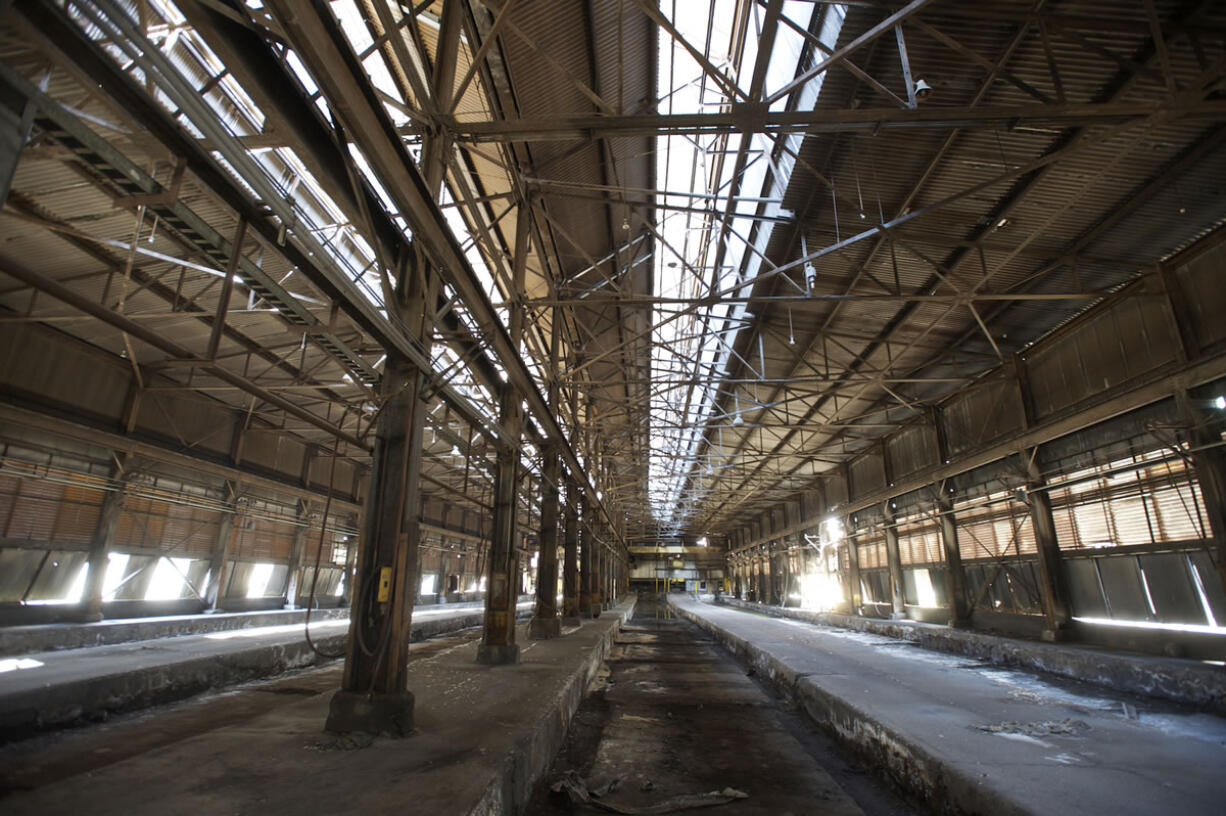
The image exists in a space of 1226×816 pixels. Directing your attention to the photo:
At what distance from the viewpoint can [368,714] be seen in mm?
4879

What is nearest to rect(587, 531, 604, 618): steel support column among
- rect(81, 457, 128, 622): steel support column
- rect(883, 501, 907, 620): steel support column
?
rect(883, 501, 907, 620): steel support column

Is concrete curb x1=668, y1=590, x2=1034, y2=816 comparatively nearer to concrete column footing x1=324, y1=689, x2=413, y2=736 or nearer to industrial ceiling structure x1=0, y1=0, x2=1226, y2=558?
concrete column footing x1=324, y1=689, x2=413, y2=736

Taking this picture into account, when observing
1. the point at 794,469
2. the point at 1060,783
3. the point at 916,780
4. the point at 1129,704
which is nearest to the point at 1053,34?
the point at 1060,783

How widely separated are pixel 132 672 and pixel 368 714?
19.8 ft

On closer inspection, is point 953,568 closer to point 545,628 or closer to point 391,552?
point 545,628

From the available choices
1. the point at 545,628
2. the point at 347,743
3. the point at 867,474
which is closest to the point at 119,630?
the point at 545,628

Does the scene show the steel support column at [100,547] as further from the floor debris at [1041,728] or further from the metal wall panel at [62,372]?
the floor debris at [1041,728]

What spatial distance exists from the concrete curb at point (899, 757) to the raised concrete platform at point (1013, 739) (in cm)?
1

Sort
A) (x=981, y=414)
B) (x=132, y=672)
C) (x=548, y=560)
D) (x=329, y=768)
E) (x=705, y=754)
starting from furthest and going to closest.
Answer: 1. (x=981, y=414)
2. (x=548, y=560)
3. (x=132, y=672)
4. (x=705, y=754)
5. (x=329, y=768)

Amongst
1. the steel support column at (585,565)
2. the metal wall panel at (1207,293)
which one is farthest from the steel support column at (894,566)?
the metal wall panel at (1207,293)

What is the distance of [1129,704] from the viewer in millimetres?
7828

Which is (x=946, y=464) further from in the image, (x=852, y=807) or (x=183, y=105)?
(x=183, y=105)

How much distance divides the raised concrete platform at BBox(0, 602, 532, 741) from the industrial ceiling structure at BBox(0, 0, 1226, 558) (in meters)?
4.28

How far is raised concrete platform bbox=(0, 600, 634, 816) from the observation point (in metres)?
3.49
